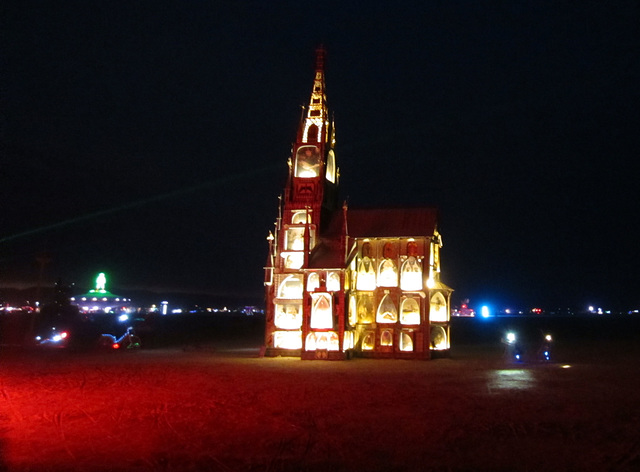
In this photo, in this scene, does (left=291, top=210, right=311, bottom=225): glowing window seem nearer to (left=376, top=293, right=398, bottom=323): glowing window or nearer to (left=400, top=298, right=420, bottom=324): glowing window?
(left=376, top=293, right=398, bottom=323): glowing window

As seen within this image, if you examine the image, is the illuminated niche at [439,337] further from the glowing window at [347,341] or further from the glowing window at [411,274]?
the glowing window at [347,341]

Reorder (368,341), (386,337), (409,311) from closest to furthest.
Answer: (386,337)
(409,311)
(368,341)

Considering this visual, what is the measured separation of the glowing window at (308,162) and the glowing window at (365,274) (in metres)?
7.27

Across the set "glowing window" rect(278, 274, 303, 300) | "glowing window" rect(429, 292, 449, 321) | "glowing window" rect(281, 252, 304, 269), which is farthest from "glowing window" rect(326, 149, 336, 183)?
"glowing window" rect(429, 292, 449, 321)

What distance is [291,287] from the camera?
141 feet

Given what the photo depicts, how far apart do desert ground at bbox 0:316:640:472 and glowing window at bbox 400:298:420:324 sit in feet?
34.7

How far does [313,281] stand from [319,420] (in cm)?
2398

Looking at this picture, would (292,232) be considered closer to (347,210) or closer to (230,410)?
(347,210)

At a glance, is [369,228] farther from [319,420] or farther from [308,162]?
[319,420]

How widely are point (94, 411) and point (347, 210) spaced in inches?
1093

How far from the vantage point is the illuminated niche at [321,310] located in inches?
1558

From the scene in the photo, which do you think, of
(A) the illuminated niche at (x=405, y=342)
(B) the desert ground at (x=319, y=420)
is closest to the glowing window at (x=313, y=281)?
(A) the illuminated niche at (x=405, y=342)

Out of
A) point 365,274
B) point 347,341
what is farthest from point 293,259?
point 347,341

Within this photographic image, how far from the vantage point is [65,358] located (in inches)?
1555
